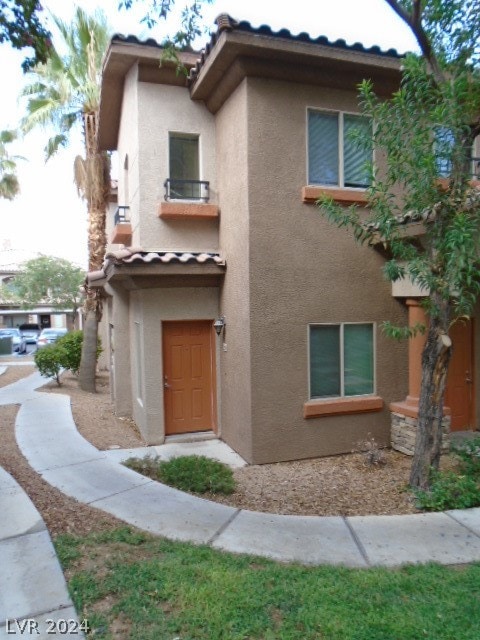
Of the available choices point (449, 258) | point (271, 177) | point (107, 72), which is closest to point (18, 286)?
point (107, 72)

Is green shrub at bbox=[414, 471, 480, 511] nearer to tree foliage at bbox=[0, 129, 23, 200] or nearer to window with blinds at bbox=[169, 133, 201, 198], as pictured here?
window with blinds at bbox=[169, 133, 201, 198]

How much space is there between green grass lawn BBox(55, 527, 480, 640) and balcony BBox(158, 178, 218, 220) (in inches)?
228

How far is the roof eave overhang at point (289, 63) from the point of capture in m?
6.73

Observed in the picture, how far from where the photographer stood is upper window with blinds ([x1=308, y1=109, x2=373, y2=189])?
7555mm

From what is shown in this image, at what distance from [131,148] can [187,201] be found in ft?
5.88

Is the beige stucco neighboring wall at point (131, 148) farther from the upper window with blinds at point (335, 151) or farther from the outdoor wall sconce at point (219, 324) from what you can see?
the upper window with blinds at point (335, 151)

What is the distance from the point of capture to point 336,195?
7.50 m

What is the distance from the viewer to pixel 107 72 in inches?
356

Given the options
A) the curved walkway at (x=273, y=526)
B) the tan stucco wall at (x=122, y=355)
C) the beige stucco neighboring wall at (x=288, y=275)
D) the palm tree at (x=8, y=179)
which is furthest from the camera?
the palm tree at (x=8, y=179)

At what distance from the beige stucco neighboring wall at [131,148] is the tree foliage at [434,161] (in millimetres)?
4415

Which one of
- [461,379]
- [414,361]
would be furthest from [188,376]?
[461,379]

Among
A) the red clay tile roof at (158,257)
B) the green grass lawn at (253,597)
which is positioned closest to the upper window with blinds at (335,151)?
the red clay tile roof at (158,257)

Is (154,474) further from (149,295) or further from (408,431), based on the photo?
(408,431)

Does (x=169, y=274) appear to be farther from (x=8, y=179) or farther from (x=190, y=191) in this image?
(x=8, y=179)
